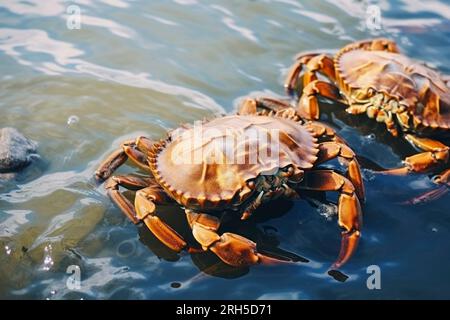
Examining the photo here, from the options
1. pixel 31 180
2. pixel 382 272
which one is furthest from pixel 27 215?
pixel 382 272

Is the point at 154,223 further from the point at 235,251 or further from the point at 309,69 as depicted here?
the point at 309,69

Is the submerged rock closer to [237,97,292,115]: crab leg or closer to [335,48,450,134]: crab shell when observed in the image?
[237,97,292,115]: crab leg

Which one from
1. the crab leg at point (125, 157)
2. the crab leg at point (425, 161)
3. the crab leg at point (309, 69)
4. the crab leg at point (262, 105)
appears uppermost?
the crab leg at point (309, 69)

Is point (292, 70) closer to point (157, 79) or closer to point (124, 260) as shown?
point (157, 79)

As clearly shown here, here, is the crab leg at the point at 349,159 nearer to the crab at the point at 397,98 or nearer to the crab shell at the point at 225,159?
the crab shell at the point at 225,159

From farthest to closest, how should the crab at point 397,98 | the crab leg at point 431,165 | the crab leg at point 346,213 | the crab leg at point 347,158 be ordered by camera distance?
the crab at point 397,98, the crab leg at point 431,165, the crab leg at point 347,158, the crab leg at point 346,213

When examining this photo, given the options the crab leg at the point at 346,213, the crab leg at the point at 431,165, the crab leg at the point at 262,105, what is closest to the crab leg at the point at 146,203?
the crab leg at the point at 346,213

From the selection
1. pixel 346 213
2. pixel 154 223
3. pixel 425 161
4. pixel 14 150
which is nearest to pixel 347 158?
pixel 346 213

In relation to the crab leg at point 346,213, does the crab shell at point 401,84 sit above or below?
above
